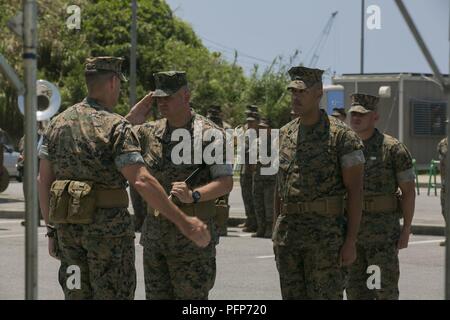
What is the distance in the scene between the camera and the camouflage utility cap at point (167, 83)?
667 centimetres

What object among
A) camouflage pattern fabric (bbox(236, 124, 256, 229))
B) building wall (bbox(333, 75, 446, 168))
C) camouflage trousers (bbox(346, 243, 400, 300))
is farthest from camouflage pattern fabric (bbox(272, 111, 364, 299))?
building wall (bbox(333, 75, 446, 168))

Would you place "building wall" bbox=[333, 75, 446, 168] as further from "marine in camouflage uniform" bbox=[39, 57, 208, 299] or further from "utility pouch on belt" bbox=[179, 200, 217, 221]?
"marine in camouflage uniform" bbox=[39, 57, 208, 299]

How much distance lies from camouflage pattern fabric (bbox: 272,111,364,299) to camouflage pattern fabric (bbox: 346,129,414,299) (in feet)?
3.84

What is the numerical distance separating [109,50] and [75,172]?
40136 mm

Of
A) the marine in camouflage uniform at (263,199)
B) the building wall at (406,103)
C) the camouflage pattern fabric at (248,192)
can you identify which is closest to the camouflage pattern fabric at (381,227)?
the marine in camouflage uniform at (263,199)

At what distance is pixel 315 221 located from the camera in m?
6.64

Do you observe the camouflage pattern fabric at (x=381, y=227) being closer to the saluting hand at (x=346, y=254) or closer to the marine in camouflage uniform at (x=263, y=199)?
the saluting hand at (x=346, y=254)

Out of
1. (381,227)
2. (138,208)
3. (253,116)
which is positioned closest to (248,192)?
(253,116)

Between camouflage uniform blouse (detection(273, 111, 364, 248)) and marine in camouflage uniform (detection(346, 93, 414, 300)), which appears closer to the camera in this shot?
camouflage uniform blouse (detection(273, 111, 364, 248))

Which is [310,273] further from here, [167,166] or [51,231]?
[51,231]

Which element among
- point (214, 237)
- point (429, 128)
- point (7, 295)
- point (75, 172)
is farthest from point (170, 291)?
point (429, 128)

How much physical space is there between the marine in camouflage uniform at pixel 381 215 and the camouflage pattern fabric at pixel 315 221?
117 centimetres

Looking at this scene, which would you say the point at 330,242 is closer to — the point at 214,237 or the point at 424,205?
the point at 214,237

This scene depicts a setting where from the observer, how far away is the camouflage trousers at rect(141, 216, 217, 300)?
6496 millimetres
